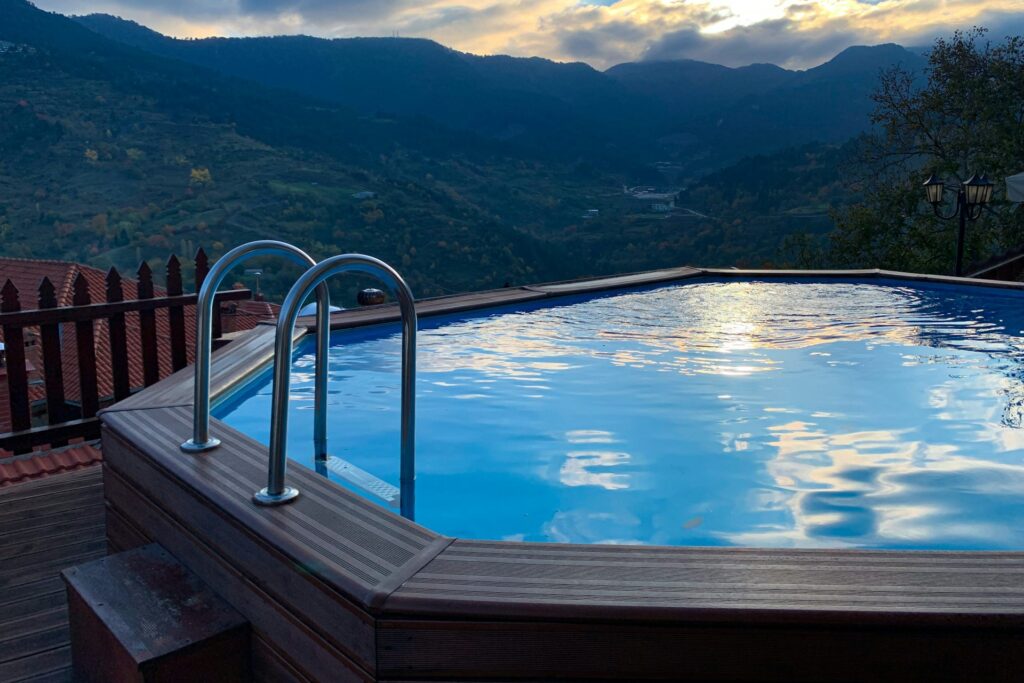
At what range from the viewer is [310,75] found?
72.0 meters

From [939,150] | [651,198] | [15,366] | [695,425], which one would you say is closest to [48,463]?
[15,366]

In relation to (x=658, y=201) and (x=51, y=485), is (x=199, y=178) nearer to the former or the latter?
(x=658, y=201)

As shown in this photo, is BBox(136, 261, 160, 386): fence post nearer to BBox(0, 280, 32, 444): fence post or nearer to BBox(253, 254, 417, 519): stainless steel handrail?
BBox(0, 280, 32, 444): fence post

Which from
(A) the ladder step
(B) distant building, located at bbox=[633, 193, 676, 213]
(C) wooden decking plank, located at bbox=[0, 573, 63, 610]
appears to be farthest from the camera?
(B) distant building, located at bbox=[633, 193, 676, 213]

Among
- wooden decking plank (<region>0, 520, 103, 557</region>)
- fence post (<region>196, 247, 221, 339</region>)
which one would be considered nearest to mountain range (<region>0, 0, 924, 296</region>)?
fence post (<region>196, 247, 221, 339</region>)

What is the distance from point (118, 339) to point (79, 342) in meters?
0.19

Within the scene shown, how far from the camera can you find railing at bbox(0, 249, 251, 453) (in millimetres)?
3447

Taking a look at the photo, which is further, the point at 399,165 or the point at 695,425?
the point at 399,165

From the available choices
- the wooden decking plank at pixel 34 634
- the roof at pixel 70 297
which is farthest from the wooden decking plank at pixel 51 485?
the roof at pixel 70 297

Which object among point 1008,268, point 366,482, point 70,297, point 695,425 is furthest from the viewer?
point 70,297

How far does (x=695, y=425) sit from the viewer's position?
3412 mm

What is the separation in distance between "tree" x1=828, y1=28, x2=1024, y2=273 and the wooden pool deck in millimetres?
16241

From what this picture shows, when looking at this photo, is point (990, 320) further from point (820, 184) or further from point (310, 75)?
point (310, 75)

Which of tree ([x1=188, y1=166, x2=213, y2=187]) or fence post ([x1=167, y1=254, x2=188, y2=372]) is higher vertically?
tree ([x1=188, y1=166, x2=213, y2=187])
